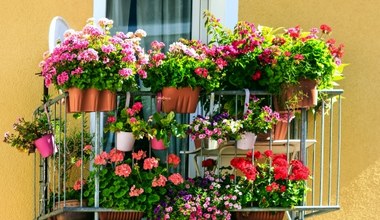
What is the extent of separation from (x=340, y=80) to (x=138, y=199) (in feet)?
6.70

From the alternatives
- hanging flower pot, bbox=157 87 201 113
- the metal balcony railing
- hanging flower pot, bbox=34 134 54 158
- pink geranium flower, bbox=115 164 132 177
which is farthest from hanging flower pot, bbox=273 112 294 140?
hanging flower pot, bbox=34 134 54 158

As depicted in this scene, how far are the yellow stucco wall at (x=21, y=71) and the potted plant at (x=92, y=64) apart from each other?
1164mm

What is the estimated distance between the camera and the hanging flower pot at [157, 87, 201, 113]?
8.16 meters

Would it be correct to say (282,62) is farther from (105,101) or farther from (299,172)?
(105,101)

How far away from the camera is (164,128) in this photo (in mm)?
8109

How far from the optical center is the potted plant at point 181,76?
8.12m

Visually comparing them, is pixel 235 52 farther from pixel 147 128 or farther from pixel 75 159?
pixel 75 159

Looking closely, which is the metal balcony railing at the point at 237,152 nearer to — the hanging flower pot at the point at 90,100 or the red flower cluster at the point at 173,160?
the hanging flower pot at the point at 90,100

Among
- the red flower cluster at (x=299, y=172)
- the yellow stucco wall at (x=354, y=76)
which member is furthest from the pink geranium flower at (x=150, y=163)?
the yellow stucco wall at (x=354, y=76)

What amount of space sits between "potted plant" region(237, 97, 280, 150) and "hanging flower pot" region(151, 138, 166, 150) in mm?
571

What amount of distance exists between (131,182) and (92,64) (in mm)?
912

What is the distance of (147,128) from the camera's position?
809 cm

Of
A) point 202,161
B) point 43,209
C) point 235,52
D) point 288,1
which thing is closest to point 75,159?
point 43,209


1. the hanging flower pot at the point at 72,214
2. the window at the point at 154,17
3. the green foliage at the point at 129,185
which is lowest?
the hanging flower pot at the point at 72,214
